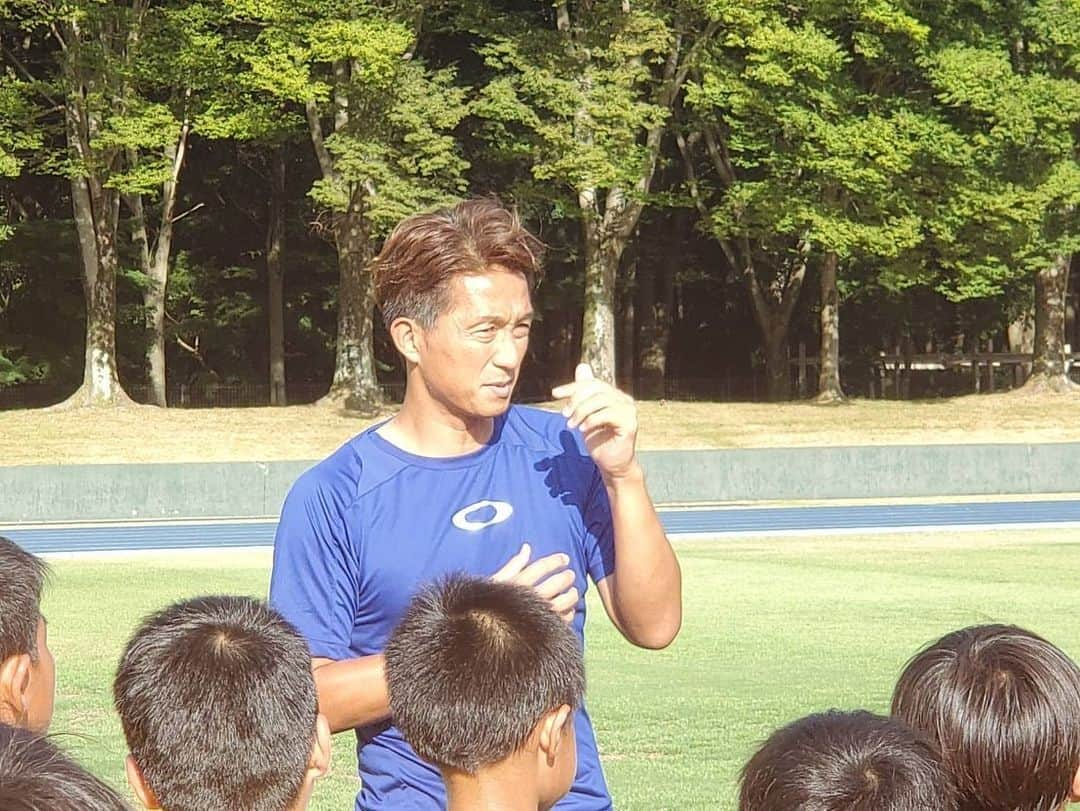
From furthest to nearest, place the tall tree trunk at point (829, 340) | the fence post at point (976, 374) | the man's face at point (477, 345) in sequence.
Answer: the fence post at point (976, 374) < the tall tree trunk at point (829, 340) < the man's face at point (477, 345)

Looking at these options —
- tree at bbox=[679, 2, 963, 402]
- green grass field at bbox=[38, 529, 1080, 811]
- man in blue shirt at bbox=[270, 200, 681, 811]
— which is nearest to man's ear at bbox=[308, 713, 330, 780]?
man in blue shirt at bbox=[270, 200, 681, 811]

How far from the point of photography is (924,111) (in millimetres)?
46688

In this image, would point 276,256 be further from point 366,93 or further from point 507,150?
point 366,93

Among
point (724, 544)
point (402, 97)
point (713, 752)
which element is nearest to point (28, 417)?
point (402, 97)

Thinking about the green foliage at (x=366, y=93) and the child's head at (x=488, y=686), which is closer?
the child's head at (x=488, y=686)

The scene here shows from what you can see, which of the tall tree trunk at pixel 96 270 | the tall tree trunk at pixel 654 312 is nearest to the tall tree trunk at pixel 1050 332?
the tall tree trunk at pixel 654 312

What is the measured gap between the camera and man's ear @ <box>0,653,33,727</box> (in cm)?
333

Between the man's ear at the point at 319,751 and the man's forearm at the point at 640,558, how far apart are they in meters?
1.01

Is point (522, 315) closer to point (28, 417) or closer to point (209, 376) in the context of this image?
point (28, 417)

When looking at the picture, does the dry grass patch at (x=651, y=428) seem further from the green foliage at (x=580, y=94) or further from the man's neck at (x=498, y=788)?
the man's neck at (x=498, y=788)

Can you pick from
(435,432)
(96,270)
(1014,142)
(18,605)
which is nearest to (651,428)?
(1014,142)

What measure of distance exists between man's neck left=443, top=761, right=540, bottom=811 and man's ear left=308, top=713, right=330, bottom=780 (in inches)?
9.2

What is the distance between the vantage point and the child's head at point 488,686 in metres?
3.13

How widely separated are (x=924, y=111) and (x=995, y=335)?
24.8 metres
